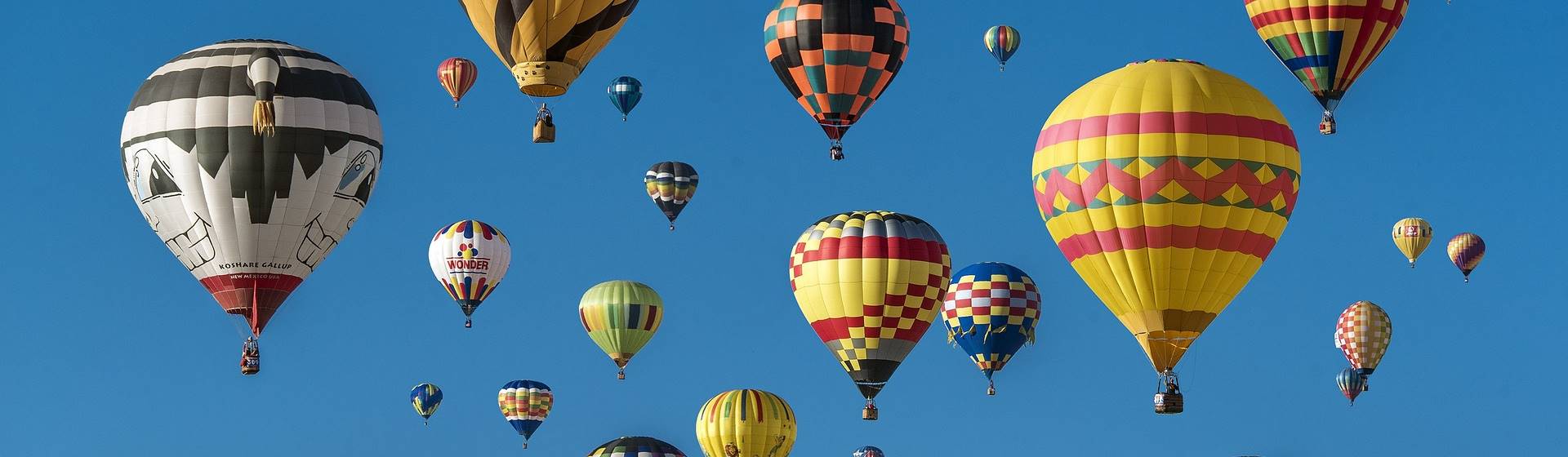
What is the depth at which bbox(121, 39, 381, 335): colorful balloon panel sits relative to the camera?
3412 centimetres

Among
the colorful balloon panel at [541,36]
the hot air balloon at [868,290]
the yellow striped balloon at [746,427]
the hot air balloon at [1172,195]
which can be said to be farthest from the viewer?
the yellow striped balloon at [746,427]

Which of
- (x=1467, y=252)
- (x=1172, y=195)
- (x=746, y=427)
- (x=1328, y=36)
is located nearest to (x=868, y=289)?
(x=746, y=427)

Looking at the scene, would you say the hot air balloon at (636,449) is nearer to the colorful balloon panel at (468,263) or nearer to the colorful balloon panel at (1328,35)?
the colorful balloon panel at (468,263)

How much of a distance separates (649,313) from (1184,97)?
18.6 metres

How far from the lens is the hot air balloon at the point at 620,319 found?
50.1 m

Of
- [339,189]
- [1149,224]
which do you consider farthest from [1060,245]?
[339,189]

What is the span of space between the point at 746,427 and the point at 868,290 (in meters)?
5.00

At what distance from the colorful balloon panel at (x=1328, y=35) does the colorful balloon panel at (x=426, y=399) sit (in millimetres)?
21258

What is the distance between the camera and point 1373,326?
52750 mm

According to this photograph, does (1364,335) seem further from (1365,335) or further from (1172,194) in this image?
(1172,194)

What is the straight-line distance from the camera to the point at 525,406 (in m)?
52.8

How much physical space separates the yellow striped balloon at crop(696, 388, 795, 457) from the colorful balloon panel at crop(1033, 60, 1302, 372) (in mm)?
11786

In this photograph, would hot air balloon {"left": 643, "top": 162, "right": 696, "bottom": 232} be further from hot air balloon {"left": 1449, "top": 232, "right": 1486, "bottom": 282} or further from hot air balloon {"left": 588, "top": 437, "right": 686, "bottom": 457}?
hot air balloon {"left": 1449, "top": 232, "right": 1486, "bottom": 282}

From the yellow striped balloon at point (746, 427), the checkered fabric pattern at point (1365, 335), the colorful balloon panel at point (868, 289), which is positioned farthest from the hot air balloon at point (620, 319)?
the checkered fabric pattern at point (1365, 335)
